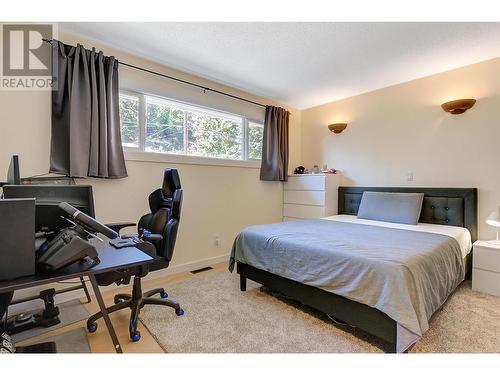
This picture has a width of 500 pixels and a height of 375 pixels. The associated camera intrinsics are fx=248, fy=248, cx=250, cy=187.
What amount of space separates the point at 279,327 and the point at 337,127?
10.1 ft

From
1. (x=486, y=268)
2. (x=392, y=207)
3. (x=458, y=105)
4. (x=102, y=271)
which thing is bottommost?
(x=486, y=268)

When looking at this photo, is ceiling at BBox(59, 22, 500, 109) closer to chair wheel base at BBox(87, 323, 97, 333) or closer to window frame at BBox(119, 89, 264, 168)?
window frame at BBox(119, 89, 264, 168)

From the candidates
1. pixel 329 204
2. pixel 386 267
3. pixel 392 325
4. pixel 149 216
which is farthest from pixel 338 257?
pixel 329 204

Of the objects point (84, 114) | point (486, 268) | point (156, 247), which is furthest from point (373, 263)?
point (84, 114)

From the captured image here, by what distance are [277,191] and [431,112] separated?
235cm

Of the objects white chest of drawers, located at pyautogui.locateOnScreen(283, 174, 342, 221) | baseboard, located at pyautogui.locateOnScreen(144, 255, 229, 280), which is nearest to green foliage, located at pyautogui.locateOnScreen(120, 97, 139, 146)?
baseboard, located at pyautogui.locateOnScreen(144, 255, 229, 280)

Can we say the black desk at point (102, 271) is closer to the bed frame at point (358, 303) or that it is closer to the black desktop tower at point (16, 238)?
the black desktop tower at point (16, 238)

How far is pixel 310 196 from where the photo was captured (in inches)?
155

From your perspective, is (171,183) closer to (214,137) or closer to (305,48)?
(214,137)

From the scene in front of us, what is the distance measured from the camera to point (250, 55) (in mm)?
2637

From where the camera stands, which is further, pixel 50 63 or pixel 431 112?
pixel 431 112

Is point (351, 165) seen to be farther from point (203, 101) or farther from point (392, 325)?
point (392, 325)

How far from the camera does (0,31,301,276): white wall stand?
2.12m

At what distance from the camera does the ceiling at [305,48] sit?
217cm
